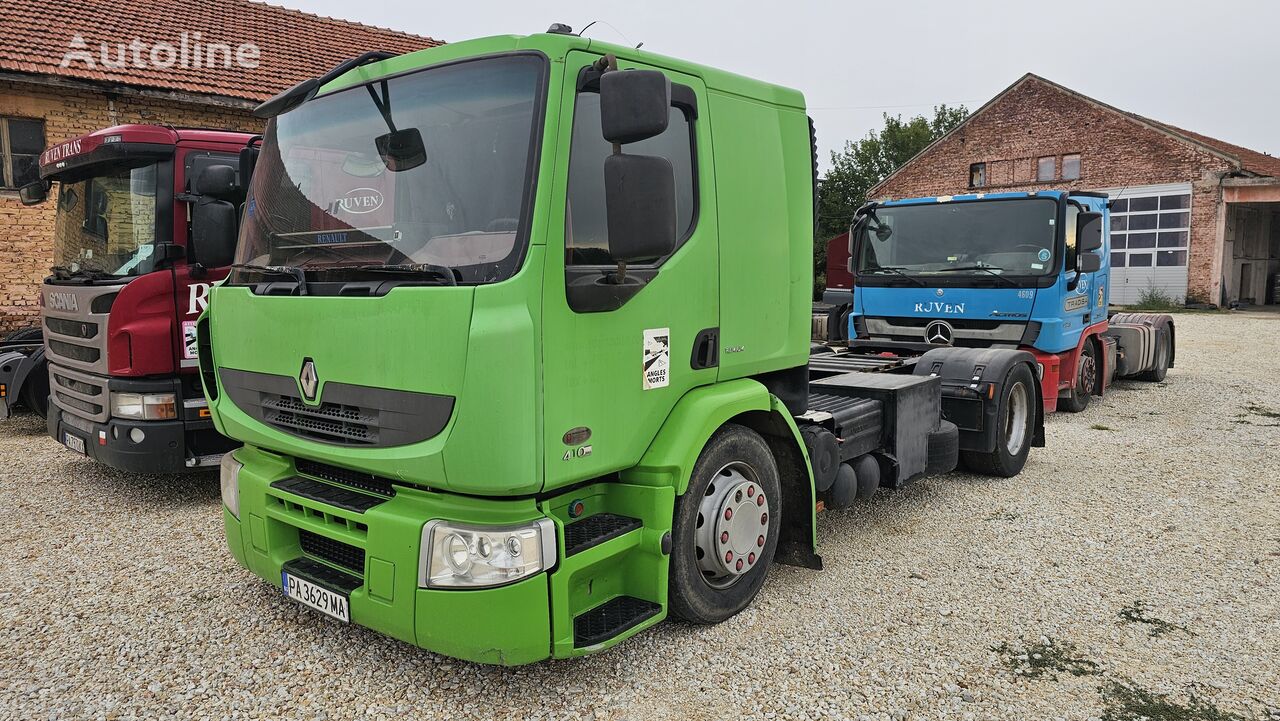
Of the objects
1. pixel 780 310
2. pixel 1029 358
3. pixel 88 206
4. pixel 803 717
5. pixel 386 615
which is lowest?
pixel 803 717

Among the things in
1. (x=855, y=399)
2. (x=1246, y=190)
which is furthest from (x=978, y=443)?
(x=1246, y=190)

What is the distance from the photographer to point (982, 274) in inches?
323

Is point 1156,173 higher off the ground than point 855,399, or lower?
higher

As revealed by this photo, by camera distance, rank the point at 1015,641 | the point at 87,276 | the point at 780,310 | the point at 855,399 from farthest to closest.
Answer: the point at 87,276 → the point at 855,399 → the point at 780,310 → the point at 1015,641

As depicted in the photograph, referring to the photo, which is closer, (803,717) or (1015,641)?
(803,717)

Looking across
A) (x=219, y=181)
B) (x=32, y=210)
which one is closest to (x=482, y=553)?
(x=219, y=181)

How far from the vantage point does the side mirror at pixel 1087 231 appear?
26.8ft

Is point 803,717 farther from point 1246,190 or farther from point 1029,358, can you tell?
point 1246,190

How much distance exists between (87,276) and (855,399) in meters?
5.13

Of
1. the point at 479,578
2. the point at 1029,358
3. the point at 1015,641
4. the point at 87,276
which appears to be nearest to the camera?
the point at 479,578

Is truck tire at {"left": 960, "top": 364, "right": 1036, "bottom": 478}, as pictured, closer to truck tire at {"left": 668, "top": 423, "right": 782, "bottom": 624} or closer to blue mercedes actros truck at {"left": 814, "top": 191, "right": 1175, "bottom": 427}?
blue mercedes actros truck at {"left": 814, "top": 191, "right": 1175, "bottom": 427}

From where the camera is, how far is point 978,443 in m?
6.35

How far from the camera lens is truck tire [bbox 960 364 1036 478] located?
6480 mm

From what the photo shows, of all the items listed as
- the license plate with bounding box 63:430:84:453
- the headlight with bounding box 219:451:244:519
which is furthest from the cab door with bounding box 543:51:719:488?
the license plate with bounding box 63:430:84:453
